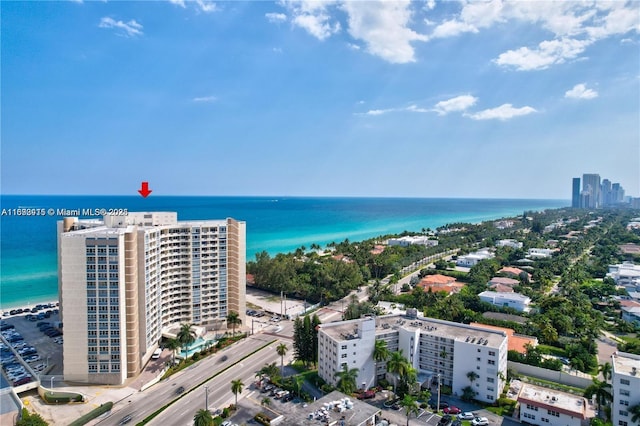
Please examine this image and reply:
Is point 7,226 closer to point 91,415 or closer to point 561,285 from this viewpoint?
point 91,415

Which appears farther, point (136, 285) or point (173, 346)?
point (173, 346)

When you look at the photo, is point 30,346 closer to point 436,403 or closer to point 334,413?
point 334,413

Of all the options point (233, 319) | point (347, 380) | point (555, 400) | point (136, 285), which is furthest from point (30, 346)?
point (555, 400)

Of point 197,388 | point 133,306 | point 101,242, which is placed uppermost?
point 101,242

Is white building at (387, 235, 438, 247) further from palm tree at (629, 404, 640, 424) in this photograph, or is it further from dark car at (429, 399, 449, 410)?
palm tree at (629, 404, 640, 424)

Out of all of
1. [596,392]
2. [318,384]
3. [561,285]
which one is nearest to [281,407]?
[318,384]

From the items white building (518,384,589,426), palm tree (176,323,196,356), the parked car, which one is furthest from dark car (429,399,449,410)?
palm tree (176,323,196,356)

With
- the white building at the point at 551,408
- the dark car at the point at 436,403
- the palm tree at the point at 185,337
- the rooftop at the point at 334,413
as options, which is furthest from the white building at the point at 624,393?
the palm tree at the point at 185,337
